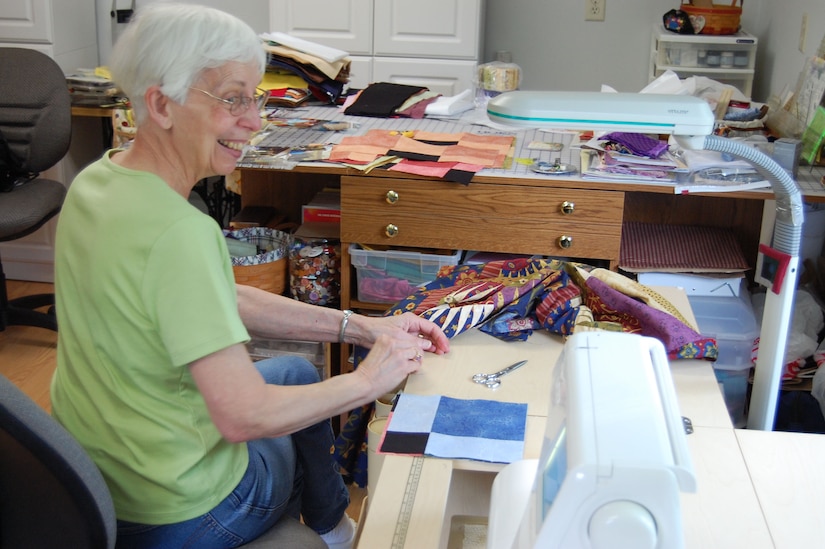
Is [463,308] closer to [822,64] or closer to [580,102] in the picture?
[580,102]

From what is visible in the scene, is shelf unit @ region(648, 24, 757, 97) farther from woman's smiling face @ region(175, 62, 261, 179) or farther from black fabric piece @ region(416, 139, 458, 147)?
woman's smiling face @ region(175, 62, 261, 179)

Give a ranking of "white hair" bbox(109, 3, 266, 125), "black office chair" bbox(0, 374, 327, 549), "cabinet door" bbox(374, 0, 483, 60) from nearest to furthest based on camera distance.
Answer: "black office chair" bbox(0, 374, 327, 549), "white hair" bbox(109, 3, 266, 125), "cabinet door" bbox(374, 0, 483, 60)

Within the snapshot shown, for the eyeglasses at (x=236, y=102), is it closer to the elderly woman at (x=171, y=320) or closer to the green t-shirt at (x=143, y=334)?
the elderly woman at (x=171, y=320)

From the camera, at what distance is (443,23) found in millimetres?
3979

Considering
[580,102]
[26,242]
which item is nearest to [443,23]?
[26,242]

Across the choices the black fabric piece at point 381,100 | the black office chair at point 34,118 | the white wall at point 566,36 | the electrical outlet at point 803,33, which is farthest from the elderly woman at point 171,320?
the white wall at point 566,36

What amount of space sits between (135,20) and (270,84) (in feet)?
6.09

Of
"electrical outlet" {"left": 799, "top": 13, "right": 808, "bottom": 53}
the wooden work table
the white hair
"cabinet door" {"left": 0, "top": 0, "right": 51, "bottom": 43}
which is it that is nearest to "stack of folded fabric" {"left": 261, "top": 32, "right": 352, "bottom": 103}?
"cabinet door" {"left": 0, "top": 0, "right": 51, "bottom": 43}

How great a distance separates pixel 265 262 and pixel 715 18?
2302 millimetres

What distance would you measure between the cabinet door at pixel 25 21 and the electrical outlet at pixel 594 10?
233 centimetres

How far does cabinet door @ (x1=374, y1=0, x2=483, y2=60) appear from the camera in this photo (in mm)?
3951

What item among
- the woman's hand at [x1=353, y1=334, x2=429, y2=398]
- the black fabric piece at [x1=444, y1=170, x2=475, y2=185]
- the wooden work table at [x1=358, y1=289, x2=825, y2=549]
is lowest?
the wooden work table at [x1=358, y1=289, x2=825, y2=549]

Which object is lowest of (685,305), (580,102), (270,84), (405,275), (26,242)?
(26,242)

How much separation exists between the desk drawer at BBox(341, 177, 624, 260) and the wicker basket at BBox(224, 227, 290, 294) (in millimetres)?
215
